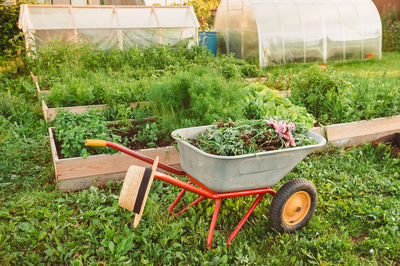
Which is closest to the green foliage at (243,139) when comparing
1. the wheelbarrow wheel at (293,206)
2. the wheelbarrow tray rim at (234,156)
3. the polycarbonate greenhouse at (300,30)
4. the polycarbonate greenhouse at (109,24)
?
the wheelbarrow tray rim at (234,156)

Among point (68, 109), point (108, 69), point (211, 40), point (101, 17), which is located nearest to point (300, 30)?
point (211, 40)

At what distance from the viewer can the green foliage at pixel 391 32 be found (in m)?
13.1

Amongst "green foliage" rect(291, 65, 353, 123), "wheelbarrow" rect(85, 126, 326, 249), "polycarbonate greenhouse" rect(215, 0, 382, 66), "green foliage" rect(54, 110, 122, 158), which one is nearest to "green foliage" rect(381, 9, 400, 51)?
"polycarbonate greenhouse" rect(215, 0, 382, 66)

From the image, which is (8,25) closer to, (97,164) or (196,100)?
(97,164)

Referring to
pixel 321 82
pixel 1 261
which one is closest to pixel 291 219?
pixel 1 261

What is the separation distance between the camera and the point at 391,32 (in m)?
13.5

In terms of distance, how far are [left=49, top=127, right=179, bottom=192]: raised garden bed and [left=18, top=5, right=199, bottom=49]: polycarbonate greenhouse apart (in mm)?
5247

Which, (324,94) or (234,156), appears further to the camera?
(324,94)

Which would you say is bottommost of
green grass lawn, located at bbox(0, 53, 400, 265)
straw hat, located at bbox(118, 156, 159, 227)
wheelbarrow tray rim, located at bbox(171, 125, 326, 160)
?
green grass lawn, located at bbox(0, 53, 400, 265)

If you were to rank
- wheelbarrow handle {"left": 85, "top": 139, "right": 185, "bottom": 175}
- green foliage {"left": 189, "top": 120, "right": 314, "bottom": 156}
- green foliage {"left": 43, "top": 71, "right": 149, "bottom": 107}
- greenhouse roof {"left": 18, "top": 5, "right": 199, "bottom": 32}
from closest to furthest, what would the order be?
wheelbarrow handle {"left": 85, "top": 139, "right": 185, "bottom": 175} < green foliage {"left": 189, "top": 120, "right": 314, "bottom": 156} < green foliage {"left": 43, "top": 71, "right": 149, "bottom": 107} < greenhouse roof {"left": 18, "top": 5, "right": 199, "bottom": 32}

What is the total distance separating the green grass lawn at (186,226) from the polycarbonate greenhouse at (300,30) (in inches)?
223

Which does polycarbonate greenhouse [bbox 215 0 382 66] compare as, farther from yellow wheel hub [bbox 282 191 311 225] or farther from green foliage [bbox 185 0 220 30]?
yellow wheel hub [bbox 282 191 311 225]

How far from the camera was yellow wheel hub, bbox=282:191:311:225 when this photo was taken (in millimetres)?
2518

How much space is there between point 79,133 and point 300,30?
7112mm
